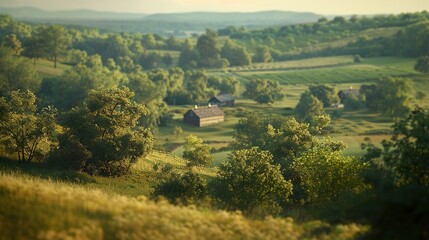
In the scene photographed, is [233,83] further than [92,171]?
Yes

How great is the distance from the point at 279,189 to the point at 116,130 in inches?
882

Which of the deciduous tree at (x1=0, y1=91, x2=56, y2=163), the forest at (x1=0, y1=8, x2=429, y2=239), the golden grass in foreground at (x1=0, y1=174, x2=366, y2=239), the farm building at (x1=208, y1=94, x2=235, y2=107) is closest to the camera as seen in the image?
the golden grass in foreground at (x1=0, y1=174, x2=366, y2=239)

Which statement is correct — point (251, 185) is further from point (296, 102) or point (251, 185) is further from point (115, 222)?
point (296, 102)

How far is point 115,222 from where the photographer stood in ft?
68.5

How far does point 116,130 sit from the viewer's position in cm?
5378

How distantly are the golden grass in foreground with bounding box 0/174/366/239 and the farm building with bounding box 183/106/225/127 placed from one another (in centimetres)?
10687

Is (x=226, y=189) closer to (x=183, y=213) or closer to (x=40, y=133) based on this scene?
(x=183, y=213)

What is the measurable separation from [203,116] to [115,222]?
11089cm

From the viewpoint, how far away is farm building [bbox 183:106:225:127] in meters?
131

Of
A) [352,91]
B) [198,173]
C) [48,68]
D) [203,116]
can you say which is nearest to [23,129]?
[198,173]

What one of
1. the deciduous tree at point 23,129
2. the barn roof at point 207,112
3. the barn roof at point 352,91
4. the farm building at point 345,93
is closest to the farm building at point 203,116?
the barn roof at point 207,112

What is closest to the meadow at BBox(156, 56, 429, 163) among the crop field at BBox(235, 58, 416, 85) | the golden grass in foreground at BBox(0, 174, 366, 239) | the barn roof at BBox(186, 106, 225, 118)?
the crop field at BBox(235, 58, 416, 85)

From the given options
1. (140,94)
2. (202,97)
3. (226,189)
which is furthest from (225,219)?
(202,97)

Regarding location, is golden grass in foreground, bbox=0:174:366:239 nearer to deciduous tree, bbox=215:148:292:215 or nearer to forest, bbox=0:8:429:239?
forest, bbox=0:8:429:239
